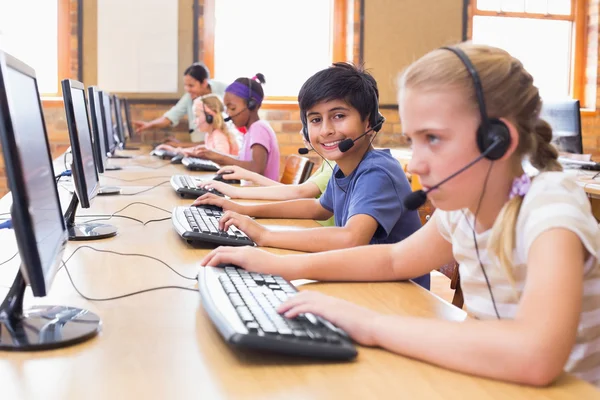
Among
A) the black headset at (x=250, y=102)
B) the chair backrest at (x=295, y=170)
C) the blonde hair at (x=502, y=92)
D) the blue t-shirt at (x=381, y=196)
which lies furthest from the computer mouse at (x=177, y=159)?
the blonde hair at (x=502, y=92)

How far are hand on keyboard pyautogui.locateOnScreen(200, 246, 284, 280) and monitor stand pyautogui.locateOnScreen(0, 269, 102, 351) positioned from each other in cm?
26

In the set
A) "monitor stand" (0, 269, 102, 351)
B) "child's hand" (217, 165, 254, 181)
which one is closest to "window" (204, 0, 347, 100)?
"child's hand" (217, 165, 254, 181)

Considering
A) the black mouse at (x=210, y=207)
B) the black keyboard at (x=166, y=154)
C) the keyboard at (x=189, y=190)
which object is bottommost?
the black keyboard at (x=166, y=154)

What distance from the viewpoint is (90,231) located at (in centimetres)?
172

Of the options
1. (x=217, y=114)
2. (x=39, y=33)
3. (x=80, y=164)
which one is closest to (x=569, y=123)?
(x=217, y=114)

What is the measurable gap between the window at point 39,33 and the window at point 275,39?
1.11 m

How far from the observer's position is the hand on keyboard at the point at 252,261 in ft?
3.92

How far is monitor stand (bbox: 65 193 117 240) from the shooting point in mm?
1659

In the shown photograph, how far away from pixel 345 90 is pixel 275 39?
13.0 feet

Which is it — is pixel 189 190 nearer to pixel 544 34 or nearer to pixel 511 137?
pixel 511 137

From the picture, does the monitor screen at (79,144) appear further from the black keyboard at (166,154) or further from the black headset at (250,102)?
the black keyboard at (166,154)

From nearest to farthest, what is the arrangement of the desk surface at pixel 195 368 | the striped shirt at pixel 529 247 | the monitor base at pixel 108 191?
1. the desk surface at pixel 195 368
2. the striped shirt at pixel 529 247
3. the monitor base at pixel 108 191

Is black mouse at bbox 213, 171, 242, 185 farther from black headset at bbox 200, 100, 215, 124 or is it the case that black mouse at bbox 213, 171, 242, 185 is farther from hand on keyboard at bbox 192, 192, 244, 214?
black headset at bbox 200, 100, 215, 124

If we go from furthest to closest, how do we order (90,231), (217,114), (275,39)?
(275,39) < (217,114) < (90,231)
